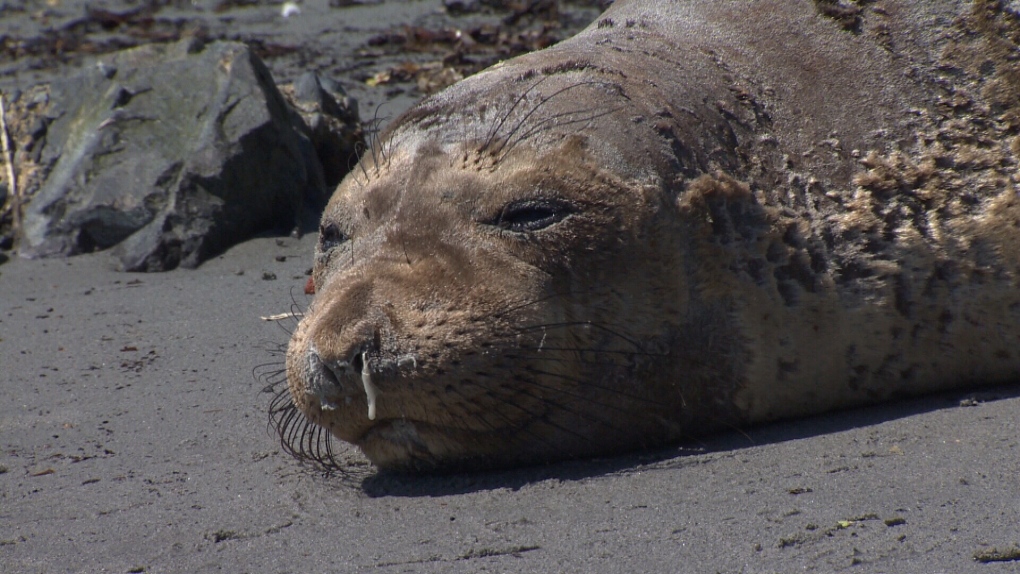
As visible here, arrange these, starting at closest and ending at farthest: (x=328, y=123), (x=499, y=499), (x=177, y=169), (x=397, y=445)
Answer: (x=499, y=499)
(x=397, y=445)
(x=177, y=169)
(x=328, y=123)

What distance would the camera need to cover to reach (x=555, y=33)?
9.63m

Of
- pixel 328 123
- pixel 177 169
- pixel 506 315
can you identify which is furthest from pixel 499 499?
pixel 328 123

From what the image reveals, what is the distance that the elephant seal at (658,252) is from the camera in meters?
3.22

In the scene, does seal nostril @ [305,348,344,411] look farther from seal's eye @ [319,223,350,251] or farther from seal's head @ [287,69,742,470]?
seal's eye @ [319,223,350,251]

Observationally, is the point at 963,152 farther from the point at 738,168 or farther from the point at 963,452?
the point at 963,452

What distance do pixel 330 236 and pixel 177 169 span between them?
10.00ft

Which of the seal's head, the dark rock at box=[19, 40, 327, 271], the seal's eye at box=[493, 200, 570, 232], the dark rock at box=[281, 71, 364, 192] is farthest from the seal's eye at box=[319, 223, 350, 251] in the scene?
the dark rock at box=[281, 71, 364, 192]

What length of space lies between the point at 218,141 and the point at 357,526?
387 cm

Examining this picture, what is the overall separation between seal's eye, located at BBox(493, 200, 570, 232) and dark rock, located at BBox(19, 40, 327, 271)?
3229mm

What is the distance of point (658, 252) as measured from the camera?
334 cm

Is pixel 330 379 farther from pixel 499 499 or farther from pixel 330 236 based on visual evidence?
pixel 330 236

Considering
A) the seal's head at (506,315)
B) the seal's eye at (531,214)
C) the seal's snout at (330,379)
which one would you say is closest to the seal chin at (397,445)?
the seal's head at (506,315)

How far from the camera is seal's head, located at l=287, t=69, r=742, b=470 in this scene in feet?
10.3

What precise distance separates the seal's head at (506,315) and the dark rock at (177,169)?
3.05 metres
